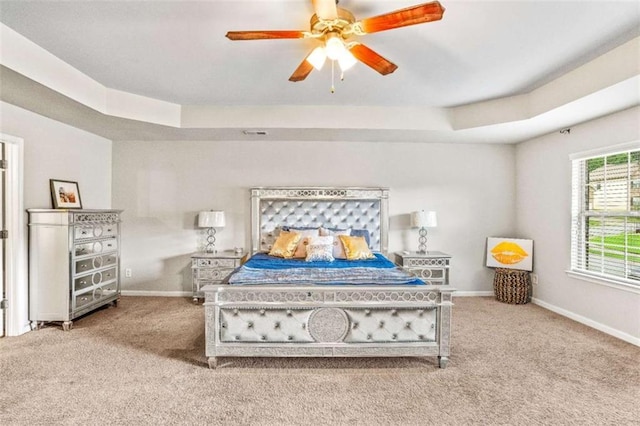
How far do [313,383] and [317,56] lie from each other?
2.40m

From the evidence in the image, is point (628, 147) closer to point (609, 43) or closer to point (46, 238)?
point (609, 43)

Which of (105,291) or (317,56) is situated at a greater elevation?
(317,56)

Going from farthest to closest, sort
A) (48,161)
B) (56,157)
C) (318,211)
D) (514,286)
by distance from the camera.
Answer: (318,211)
(514,286)
(56,157)
(48,161)

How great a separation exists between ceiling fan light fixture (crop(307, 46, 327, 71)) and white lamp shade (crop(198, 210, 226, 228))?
297 centimetres

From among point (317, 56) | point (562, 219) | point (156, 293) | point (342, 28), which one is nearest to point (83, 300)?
point (156, 293)

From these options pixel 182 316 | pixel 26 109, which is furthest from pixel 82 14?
pixel 182 316

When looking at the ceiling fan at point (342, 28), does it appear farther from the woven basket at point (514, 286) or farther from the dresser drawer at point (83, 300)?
the woven basket at point (514, 286)

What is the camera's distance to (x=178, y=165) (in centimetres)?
504

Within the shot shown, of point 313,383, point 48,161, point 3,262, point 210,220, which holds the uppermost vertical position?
point 48,161

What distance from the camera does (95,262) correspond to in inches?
158

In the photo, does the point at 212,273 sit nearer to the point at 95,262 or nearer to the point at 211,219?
the point at 211,219

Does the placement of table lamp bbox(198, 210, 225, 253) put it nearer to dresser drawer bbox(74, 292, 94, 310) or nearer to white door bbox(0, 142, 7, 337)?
dresser drawer bbox(74, 292, 94, 310)

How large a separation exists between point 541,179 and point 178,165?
5321 millimetres

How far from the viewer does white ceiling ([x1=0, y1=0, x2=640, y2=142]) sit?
225 centimetres
